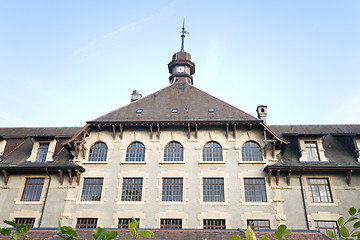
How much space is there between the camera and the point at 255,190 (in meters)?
19.0

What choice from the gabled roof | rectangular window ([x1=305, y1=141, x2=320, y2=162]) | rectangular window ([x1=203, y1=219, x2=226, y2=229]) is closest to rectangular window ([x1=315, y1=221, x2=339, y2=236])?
rectangular window ([x1=305, y1=141, x2=320, y2=162])

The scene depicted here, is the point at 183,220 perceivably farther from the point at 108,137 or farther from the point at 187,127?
the point at 108,137

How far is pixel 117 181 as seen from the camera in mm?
19641

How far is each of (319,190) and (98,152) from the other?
1503 centimetres

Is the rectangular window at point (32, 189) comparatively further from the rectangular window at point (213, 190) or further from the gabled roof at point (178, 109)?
the rectangular window at point (213, 190)

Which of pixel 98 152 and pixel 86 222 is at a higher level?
pixel 98 152

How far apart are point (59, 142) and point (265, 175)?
15058 mm

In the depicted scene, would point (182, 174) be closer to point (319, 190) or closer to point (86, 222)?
point (86, 222)

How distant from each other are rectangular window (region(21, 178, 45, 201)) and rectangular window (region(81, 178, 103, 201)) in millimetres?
3039

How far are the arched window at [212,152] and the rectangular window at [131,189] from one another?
15.6 feet

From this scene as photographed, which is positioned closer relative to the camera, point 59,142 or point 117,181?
point 117,181

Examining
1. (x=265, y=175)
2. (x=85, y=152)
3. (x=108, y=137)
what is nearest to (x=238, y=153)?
(x=265, y=175)

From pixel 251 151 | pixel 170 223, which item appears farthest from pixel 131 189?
pixel 251 151

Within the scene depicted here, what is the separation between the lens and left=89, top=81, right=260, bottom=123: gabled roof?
21.5 metres
